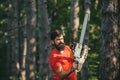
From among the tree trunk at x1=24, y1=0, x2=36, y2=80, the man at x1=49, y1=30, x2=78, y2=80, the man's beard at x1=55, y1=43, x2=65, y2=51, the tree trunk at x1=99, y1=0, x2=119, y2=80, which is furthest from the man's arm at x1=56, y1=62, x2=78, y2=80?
the tree trunk at x1=24, y1=0, x2=36, y2=80

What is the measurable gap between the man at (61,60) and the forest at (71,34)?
92 cm

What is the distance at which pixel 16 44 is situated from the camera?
25.1 meters

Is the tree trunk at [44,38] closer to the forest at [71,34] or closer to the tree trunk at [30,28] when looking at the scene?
the forest at [71,34]

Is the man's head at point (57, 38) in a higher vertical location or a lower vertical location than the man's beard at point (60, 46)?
higher

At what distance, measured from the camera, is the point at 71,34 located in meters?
18.5

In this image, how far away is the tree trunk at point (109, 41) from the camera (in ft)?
26.7

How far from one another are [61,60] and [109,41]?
1208mm

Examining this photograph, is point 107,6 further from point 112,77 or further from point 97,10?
point 97,10

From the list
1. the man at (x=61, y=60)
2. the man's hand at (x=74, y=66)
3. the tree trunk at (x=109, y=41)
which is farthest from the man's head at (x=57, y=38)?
the tree trunk at (x=109, y=41)

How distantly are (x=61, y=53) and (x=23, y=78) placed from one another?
1740 centimetres

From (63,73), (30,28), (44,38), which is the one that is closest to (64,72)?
(63,73)

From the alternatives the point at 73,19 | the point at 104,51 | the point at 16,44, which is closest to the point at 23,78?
the point at 16,44

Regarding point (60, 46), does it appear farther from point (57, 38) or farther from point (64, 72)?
point (64, 72)

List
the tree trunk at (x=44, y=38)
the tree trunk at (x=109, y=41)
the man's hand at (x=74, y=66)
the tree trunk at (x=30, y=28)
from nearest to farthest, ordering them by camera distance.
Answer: the man's hand at (x=74, y=66)
the tree trunk at (x=109, y=41)
the tree trunk at (x=44, y=38)
the tree trunk at (x=30, y=28)
